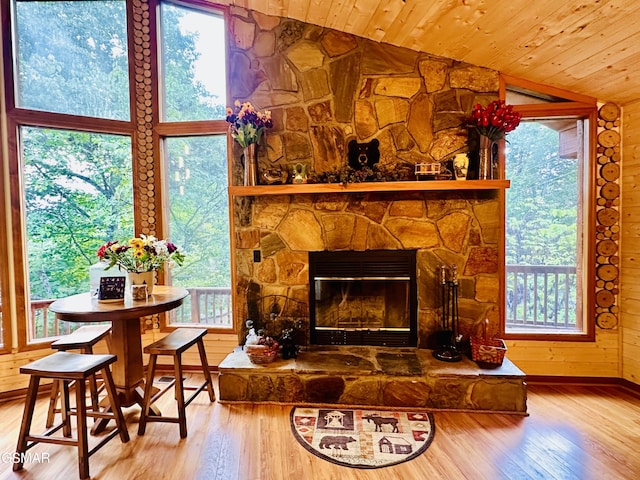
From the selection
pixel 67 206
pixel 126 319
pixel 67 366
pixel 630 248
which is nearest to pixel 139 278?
pixel 126 319

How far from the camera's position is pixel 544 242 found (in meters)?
3.11

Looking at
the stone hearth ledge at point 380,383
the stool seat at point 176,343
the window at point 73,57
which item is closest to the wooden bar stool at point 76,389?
the stool seat at point 176,343

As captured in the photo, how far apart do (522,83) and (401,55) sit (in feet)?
3.56

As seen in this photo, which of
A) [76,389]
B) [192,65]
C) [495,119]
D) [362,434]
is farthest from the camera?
[192,65]

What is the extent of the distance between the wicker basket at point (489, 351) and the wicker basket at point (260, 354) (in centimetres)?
166

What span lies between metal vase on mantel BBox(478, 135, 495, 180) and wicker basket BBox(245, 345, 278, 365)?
7.43 feet

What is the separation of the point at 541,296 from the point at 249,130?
3.04 metres

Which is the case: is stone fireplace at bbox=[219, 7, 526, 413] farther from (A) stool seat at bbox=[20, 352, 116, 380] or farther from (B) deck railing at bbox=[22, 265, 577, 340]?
(A) stool seat at bbox=[20, 352, 116, 380]

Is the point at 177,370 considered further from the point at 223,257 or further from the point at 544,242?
the point at 544,242

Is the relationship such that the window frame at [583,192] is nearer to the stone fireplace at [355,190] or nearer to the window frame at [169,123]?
the stone fireplace at [355,190]

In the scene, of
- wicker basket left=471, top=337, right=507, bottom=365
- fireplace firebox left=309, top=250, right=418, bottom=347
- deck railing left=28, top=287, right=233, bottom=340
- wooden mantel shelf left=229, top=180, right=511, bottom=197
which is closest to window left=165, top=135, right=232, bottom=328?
deck railing left=28, top=287, right=233, bottom=340

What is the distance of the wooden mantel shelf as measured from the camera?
2785 mm

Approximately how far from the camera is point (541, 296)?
3.16 metres

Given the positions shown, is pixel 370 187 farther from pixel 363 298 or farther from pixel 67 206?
pixel 67 206
